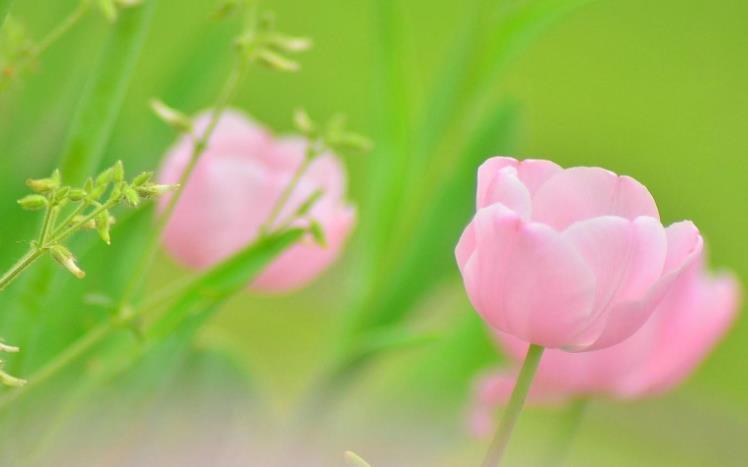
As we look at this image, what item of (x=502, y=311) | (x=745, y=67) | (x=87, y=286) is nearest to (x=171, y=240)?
(x=87, y=286)

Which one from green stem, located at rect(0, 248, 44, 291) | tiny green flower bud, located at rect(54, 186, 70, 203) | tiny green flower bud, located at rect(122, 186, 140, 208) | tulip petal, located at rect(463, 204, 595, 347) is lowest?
green stem, located at rect(0, 248, 44, 291)

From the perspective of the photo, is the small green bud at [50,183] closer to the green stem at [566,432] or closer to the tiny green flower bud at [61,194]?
the tiny green flower bud at [61,194]

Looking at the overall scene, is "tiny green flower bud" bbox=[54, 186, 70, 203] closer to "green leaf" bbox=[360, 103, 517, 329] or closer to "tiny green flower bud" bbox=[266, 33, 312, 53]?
"tiny green flower bud" bbox=[266, 33, 312, 53]

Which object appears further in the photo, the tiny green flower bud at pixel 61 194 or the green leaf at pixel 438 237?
the green leaf at pixel 438 237

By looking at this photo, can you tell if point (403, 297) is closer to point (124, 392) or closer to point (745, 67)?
point (124, 392)

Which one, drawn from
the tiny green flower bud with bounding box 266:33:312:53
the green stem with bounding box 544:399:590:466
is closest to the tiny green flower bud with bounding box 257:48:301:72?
the tiny green flower bud with bounding box 266:33:312:53

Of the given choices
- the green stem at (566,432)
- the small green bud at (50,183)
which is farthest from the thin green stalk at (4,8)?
the green stem at (566,432)

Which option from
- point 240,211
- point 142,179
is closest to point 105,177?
point 142,179
